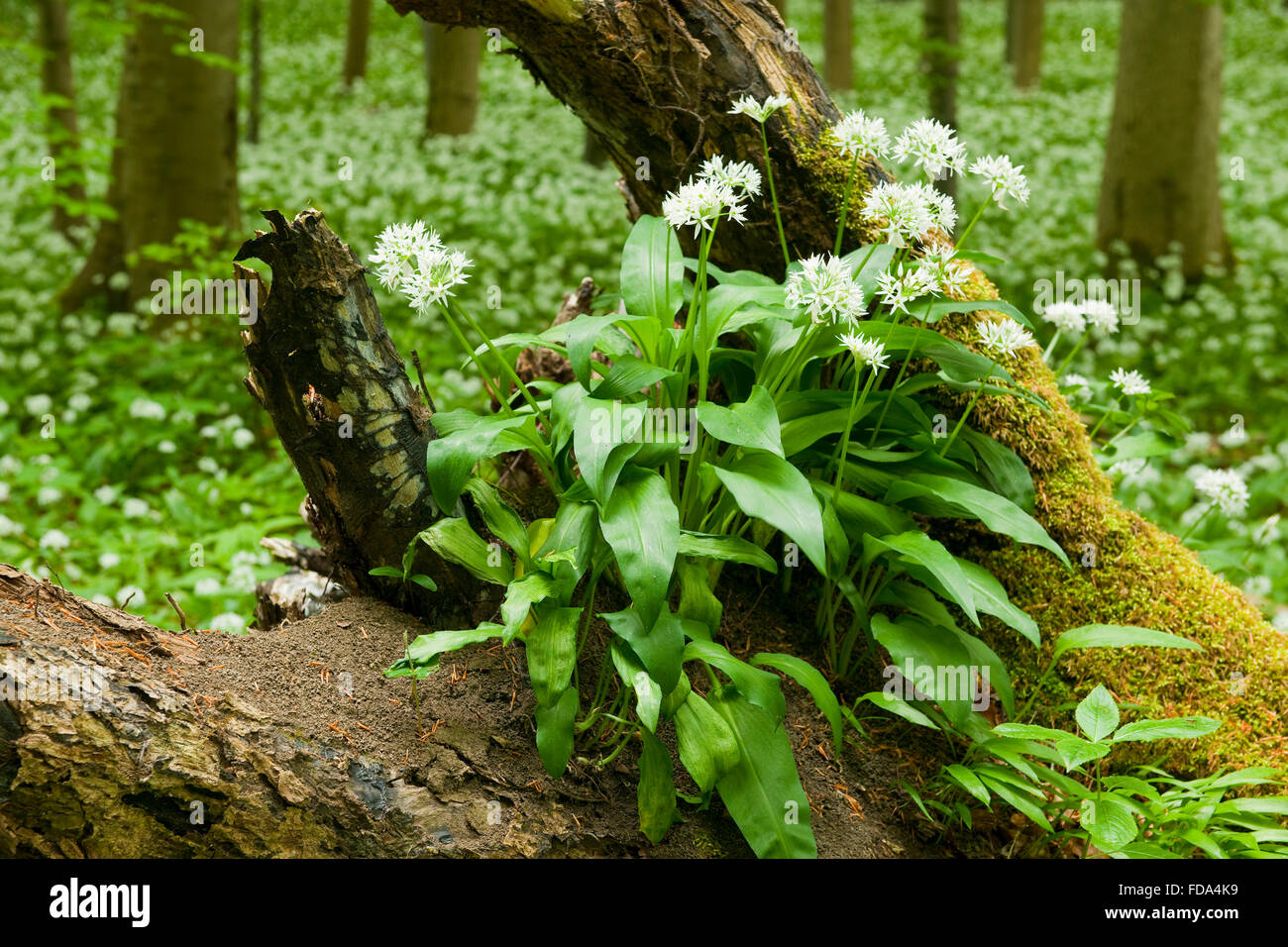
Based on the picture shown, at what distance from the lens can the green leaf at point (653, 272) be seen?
2.54 m

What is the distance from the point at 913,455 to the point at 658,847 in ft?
3.70

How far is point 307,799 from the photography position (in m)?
2.01

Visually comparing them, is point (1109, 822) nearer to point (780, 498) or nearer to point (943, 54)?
point (780, 498)

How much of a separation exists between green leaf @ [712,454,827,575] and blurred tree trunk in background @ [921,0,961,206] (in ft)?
26.7

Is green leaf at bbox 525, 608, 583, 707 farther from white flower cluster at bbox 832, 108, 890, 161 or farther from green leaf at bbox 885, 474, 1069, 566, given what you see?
white flower cluster at bbox 832, 108, 890, 161

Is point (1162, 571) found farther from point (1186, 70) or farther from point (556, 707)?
point (1186, 70)

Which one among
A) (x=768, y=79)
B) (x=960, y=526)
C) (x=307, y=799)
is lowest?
(x=307, y=799)

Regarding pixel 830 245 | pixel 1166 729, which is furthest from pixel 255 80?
pixel 1166 729

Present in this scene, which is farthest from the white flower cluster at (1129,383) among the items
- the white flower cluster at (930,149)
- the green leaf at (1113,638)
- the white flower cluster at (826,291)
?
the white flower cluster at (826,291)

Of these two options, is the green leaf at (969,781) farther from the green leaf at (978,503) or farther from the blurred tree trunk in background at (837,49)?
the blurred tree trunk in background at (837,49)

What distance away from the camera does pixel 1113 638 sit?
A: 2520 millimetres

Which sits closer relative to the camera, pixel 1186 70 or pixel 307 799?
pixel 307 799

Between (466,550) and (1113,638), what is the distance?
64.1 inches

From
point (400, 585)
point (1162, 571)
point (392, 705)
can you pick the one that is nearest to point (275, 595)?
point (400, 585)
